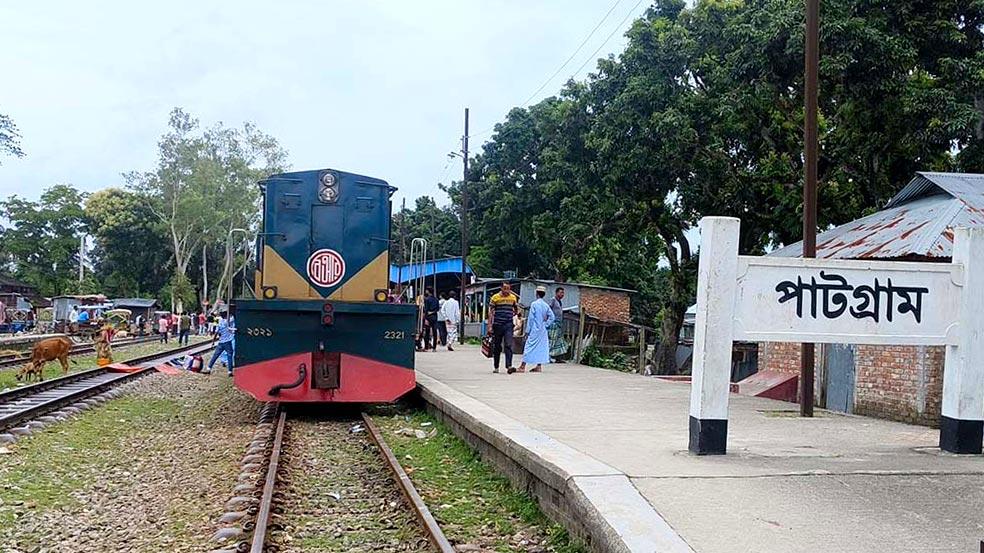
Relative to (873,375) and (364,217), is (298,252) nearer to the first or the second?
(364,217)

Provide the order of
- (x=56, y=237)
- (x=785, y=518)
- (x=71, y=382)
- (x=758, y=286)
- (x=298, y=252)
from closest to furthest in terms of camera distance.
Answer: (x=785, y=518) → (x=758, y=286) → (x=298, y=252) → (x=71, y=382) → (x=56, y=237)

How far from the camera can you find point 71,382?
1591cm

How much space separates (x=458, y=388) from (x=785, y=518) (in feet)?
25.4

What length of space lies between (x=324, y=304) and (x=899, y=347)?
6.83 metres

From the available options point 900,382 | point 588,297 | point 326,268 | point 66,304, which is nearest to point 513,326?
point 326,268

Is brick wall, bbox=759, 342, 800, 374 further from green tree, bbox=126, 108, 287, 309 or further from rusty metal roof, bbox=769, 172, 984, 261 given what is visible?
green tree, bbox=126, 108, 287, 309

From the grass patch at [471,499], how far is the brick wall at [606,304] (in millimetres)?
16561

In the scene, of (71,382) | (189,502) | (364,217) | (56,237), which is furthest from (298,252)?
(56,237)

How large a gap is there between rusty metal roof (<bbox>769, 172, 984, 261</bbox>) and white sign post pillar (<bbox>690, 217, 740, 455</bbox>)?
4.16 metres

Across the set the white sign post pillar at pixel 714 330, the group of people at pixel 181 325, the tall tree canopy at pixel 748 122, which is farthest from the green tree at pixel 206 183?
the white sign post pillar at pixel 714 330

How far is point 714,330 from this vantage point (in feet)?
21.9

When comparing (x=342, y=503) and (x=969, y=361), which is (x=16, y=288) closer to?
(x=342, y=503)

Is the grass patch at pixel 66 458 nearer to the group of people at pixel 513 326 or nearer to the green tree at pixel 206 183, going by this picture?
the group of people at pixel 513 326

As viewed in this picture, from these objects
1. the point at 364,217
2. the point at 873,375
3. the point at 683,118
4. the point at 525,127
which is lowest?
the point at 873,375
